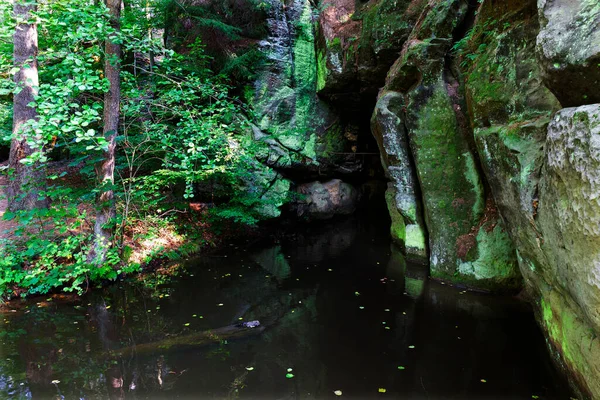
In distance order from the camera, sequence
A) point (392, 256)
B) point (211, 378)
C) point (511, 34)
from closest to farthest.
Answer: point (211, 378) → point (511, 34) → point (392, 256)

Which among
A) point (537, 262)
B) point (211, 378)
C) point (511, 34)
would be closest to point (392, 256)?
point (537, 262)

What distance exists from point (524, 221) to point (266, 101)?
1042 centimetres

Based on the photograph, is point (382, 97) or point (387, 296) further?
point (382, 97)

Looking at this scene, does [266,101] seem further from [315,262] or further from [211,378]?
[211,378]

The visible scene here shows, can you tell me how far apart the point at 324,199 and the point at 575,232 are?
12.0m

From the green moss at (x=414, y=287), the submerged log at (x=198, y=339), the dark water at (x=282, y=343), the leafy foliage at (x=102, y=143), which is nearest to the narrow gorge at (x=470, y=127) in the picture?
the green moss at (x=414, y=287)

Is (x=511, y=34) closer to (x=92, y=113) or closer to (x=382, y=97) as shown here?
(x=382, y=97)

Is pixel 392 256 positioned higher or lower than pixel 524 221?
lower

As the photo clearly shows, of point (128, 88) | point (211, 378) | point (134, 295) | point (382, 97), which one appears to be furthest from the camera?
point (382, 97)

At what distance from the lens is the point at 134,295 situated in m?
7.16

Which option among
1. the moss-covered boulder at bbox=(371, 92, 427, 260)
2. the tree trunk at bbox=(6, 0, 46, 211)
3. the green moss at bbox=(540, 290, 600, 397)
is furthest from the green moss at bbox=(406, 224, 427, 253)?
the tree trunk at bbox=(6, 0, 46, 211)

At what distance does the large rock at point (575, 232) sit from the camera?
3.05 m

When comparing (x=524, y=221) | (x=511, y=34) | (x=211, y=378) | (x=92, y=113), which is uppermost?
(x=511, y=34)

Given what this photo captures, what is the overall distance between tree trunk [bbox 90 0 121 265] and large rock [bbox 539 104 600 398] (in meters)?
7.54
